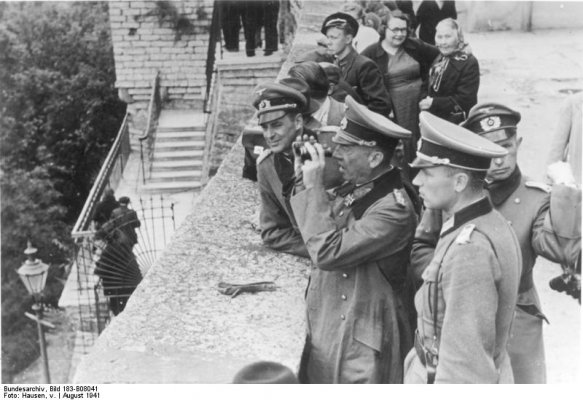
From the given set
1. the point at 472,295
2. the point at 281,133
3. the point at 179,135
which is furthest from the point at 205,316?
the point at 179,135

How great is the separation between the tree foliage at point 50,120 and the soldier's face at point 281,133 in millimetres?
15215

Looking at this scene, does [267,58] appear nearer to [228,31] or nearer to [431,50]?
[228,31]

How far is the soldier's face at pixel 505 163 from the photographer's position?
9.66 ft

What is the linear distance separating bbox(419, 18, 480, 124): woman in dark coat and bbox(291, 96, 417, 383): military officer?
2.39 m

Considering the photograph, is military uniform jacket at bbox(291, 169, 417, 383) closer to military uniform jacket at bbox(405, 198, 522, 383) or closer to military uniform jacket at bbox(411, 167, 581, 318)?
military uniform jacket at bbox(411, 167, 581, 318)

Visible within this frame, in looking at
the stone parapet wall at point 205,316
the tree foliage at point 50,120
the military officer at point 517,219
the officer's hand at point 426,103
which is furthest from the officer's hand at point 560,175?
the tree foliage at point 50,120

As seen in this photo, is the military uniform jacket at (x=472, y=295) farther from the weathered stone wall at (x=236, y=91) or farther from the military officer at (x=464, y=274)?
the weathered stone wall at (x=236, y=91)

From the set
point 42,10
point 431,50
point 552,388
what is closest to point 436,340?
point 552,388

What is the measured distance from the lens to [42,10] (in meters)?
21.5

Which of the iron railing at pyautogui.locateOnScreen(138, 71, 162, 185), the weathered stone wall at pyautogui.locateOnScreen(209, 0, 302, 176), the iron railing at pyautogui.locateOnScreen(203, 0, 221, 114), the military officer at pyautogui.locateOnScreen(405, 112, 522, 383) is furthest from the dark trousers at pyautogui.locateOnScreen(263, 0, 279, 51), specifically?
the military officer at pyautogui.locateOnScreen(405, 112, 522, 383)

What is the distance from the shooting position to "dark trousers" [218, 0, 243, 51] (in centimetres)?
1038

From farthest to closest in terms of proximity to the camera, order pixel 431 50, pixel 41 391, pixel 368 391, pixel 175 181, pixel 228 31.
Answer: pixel 175 181, pixel 228 31, pixel 431 50, pixel 41 391, pixel 368 391

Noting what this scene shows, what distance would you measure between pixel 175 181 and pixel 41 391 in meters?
9.67

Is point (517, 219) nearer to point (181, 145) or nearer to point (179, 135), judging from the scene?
point (181, 145)
